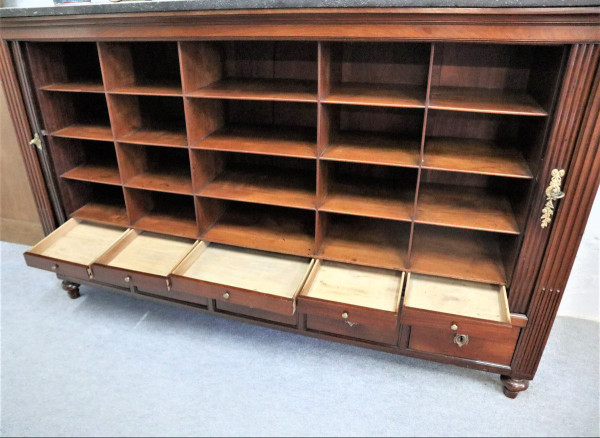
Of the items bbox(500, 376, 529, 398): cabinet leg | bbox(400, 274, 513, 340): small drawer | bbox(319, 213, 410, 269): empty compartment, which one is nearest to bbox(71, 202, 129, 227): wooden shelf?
bbox(319, 213, 410, 269): empty compartment

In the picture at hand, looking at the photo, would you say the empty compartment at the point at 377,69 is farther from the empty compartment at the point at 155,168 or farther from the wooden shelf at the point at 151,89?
the empty compartment at the point at 155,168

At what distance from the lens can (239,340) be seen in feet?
5.52

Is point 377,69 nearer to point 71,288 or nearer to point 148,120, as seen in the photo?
point 148,120

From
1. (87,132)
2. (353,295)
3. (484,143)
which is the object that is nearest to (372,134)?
(484,143)

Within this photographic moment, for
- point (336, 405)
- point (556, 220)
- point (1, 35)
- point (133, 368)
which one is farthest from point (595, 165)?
point (1, 35)

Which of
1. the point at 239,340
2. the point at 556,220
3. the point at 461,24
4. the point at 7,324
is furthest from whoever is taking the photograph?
the point at 7,324

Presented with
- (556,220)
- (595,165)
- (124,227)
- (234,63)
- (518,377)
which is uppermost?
(234,63)

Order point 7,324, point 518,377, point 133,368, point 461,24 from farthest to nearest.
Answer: point 7,324, point 133,368, point 518,377, point 461,24

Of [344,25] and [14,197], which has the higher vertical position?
[344,25]

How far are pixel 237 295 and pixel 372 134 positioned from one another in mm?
742

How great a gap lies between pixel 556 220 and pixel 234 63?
1.21 metres

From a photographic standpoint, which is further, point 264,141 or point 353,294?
point 264,141

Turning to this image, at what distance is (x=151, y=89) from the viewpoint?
1.46m

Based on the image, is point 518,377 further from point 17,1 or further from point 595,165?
point 17,1
